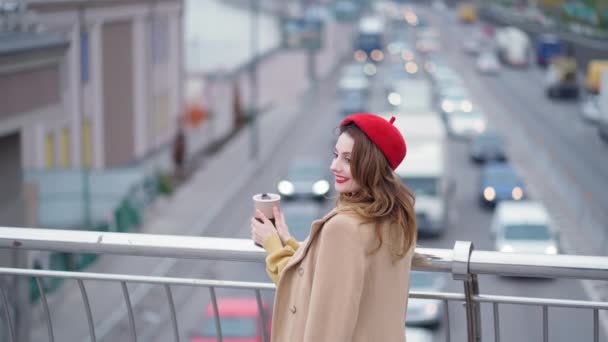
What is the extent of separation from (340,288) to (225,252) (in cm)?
97

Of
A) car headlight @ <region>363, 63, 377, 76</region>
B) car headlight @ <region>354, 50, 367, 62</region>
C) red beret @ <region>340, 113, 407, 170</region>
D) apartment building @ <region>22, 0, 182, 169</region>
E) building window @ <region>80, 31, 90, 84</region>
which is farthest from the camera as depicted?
car headlight @ <region>354, 50, 367, 62</region>

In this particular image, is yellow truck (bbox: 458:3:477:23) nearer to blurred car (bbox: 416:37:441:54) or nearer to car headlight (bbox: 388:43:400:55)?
blurred car (bbox: 416:37:441:54)

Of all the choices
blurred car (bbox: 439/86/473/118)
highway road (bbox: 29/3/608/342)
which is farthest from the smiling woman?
blurred car (bbox: 439/86/473/118)

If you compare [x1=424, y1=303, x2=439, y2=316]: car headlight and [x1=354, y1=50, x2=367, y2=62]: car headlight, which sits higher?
[x1=354, y1=50, x2=367, y2=62]: car headlight

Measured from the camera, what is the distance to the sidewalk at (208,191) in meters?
11.6

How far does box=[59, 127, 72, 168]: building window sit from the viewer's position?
27891mm

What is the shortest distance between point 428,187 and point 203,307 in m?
8.97

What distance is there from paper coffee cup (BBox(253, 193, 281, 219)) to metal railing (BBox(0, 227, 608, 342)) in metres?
0.37

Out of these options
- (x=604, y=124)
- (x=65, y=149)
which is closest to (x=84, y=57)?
(x=65, y=149)

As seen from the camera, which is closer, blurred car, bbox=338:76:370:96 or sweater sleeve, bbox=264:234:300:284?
sweater sleeve, bbox=264:234:300:284

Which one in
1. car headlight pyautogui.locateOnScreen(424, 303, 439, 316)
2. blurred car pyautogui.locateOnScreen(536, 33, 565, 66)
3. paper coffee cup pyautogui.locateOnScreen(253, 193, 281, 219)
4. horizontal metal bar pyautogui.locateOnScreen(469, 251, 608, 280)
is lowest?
car headlight pyautogui.locateOnScreen(424, 303, 439, 316)

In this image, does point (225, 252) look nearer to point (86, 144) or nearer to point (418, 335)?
point (418, 335)

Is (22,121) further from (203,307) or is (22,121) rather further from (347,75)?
(347,75)

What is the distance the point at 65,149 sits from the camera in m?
28.2
